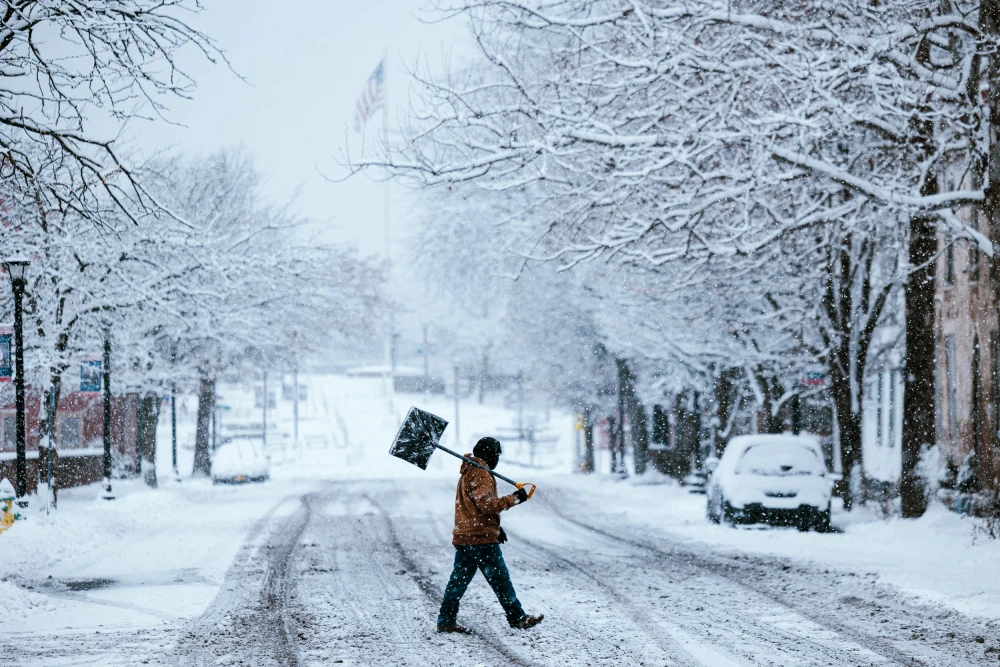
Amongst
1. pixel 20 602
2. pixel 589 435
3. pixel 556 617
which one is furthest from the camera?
pixel 589 435

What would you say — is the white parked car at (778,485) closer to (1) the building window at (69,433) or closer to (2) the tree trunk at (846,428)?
(2) the tree trunk at (846,428)

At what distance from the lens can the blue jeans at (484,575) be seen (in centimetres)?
889

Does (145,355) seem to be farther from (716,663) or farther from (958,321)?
(716,663)

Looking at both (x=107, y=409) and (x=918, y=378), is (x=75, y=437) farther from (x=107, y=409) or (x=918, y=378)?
(x=918, y=378)

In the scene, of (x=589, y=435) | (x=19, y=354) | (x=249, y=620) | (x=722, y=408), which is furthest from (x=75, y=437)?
(x=249, y=620)

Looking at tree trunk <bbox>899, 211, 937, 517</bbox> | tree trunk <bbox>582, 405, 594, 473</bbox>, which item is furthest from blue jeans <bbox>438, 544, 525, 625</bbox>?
tree trunk <bbox>582, 405, 594, 473</bbox>

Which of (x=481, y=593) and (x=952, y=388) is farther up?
(x=952, y=388)

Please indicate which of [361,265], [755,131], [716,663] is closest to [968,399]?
[755,131]

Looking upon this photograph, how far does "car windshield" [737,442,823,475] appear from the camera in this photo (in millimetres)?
18797

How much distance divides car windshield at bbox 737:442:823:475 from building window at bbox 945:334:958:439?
379 inches

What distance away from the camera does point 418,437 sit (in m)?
9.16

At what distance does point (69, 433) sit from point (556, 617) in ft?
127

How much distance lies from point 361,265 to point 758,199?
48774mm

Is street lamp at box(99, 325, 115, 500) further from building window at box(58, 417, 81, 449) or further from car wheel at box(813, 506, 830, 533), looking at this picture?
building window at box(58, 417, 81, 449)
